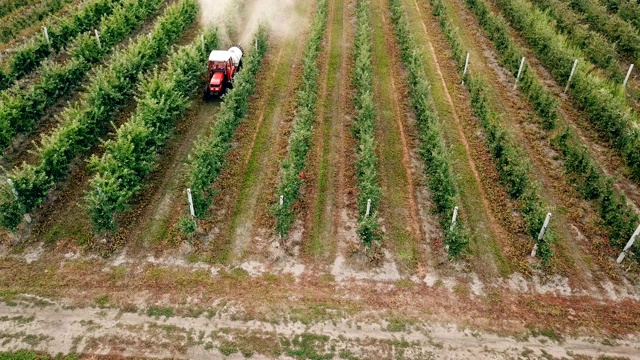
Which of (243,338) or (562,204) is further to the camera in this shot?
(562,204)

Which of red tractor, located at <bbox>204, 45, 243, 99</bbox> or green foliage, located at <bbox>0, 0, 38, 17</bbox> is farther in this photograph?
green foliage, located at <bbox>0, 0, 38, 17</bbox>

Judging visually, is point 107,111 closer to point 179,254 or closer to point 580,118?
point 179,254

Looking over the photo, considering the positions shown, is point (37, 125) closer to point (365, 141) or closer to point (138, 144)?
point (138, 144)

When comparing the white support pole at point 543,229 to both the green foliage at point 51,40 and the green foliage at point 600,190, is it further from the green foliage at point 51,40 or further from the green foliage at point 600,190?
the green foliage at point 51,40

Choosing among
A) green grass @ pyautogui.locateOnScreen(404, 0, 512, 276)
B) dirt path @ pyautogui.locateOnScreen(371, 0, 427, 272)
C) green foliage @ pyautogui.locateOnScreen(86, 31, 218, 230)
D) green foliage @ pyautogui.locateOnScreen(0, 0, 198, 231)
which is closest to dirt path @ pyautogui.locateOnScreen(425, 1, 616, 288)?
green grass @ pyautogui.locateOnScreen(404, 0, 512, 276)

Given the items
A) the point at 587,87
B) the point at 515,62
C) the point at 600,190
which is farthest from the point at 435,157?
the point at 515,62

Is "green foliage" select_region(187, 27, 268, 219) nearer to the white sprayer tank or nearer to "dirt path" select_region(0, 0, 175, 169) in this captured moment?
the white sprayer tank
